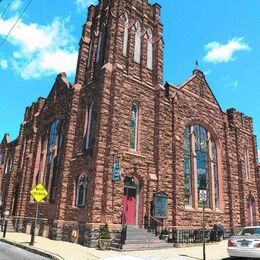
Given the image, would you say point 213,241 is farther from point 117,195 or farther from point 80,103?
point 80,103

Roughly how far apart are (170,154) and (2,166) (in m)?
22.6

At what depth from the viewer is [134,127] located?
19.6m

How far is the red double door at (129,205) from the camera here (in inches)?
693

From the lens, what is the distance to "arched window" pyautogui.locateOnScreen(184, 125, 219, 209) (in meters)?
21.7

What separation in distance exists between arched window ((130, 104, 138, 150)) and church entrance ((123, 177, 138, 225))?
226 cm

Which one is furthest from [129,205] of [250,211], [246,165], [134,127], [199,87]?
[246,165]

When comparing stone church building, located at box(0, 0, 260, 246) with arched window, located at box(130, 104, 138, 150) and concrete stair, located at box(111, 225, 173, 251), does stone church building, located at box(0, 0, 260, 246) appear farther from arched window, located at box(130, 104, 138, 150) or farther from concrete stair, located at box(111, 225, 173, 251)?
concrete stair, located at box(111, 225, 173, 251)

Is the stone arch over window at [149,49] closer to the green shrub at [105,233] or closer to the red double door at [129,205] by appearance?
the red double door at [129,205]

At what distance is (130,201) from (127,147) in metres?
3.27

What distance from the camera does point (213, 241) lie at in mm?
19641

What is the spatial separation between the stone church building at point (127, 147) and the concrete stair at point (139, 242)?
1.00 m

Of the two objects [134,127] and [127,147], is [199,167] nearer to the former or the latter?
[134,127]

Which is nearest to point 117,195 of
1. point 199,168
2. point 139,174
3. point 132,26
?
point 139,174

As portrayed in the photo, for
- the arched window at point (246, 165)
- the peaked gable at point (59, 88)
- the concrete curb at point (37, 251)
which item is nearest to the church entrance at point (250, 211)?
the arched window at point (246, 165)
